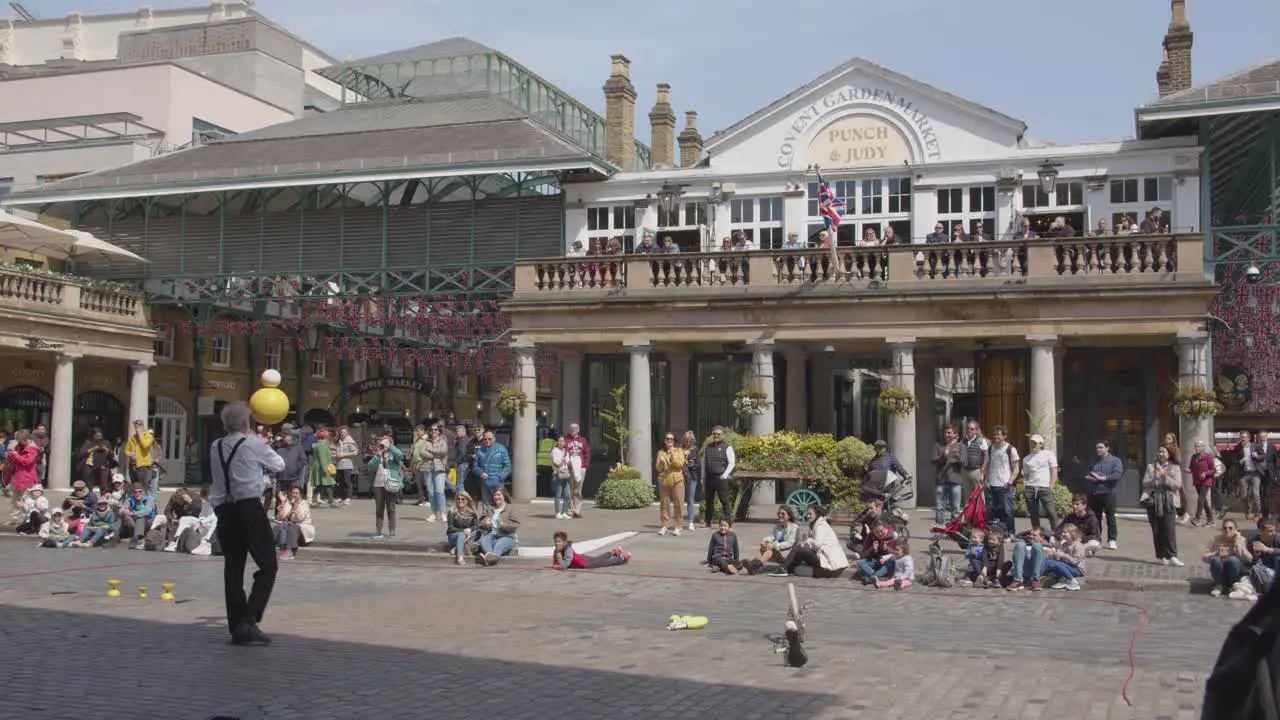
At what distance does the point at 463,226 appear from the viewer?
3198 centimetres

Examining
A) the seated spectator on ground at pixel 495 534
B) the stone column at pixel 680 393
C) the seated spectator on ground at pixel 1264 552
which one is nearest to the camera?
Answer: the seated spectator on ground at pixel 1264 552

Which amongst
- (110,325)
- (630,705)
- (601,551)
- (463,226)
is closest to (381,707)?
(630,705)

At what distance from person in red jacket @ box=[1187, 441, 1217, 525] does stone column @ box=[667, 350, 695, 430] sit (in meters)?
11.3

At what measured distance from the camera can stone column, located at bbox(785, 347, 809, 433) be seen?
2934cm

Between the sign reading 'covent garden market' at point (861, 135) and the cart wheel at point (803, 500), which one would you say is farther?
the sign reading 'covent garden market' at point (861, 135)

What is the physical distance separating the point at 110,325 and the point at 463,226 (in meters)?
10.4

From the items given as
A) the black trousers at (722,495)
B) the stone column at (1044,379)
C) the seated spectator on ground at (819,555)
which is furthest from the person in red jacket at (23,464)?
the stone column at (1044,379)

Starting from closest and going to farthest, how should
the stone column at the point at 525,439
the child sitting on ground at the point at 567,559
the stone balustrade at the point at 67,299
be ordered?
the child sitting on ground at the point at 567,559
the stone column at the point at 525,439
the stone balustrade at the point at 67,299

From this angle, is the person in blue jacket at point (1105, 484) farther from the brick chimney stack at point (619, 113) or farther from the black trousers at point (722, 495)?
the brick chimney stack at point (619, 113)

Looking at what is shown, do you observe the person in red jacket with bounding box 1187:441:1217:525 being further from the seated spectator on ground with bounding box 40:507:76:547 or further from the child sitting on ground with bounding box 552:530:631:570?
the seated spectator on ground with bounding box 40:507:76:547

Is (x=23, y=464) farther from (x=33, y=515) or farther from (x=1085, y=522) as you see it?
(x=1085, y=522)

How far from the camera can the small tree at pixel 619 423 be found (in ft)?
88.3

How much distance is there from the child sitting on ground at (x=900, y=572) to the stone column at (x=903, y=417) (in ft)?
31.8

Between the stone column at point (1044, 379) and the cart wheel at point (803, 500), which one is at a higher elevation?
the stone column at point (1044, 379)
